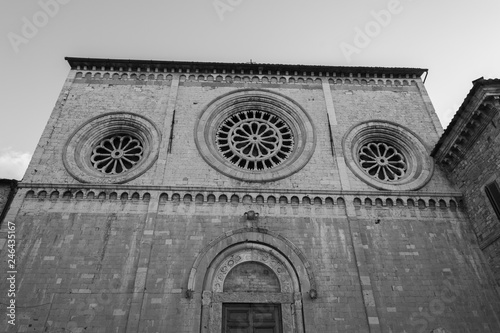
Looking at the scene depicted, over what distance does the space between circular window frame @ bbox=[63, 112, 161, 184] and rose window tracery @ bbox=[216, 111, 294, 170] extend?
269 cm

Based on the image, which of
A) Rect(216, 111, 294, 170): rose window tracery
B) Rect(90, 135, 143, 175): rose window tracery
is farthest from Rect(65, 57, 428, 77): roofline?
Rect(90, 135, 143, 175): rose window tracery

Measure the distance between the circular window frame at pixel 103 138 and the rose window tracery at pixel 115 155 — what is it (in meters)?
0.16

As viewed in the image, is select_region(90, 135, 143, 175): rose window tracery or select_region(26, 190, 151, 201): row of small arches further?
select_region(90, 135, 143, 175): rose window tracery

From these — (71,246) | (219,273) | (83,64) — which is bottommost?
(219,273)

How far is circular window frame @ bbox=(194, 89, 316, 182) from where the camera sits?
12.7 m

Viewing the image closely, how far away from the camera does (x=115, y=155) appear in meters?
13.3

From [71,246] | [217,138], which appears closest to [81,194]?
[71,246]

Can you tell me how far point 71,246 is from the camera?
10836 millimetres

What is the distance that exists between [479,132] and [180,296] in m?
10.8

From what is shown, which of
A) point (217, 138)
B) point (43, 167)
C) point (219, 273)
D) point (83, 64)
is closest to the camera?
point (219, 273)

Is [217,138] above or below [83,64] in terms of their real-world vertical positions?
below

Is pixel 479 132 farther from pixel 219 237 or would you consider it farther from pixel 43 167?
pixel 43 167
